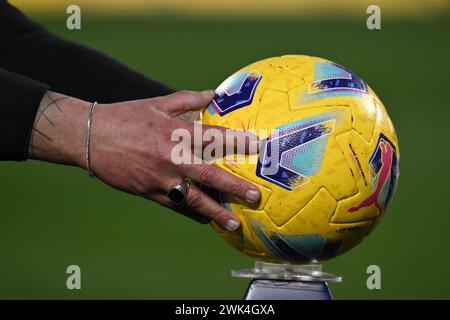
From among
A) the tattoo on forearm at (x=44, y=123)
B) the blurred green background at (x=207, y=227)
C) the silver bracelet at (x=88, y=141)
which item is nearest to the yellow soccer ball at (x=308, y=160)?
the silver bracelet at (x=88, y=141)

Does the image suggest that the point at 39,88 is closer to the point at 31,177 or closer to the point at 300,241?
the point at 300,241

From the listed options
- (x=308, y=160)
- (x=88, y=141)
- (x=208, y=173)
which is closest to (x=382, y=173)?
(x=308, y=160)

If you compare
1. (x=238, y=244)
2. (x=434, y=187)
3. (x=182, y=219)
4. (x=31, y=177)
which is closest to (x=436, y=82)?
(x=434, y=187)

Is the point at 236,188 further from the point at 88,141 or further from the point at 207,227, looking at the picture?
the point at 207,227

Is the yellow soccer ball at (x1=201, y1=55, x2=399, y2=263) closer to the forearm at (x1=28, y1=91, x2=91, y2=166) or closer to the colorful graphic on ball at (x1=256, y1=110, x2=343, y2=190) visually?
the colorful graphic on ball at (x1=256, y1=110, x2=343, y2=190)

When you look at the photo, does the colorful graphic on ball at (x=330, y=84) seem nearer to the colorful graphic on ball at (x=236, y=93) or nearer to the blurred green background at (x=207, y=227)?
the colorful graphic on ball at (x=236, y=93)

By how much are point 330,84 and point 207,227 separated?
3.25 meters

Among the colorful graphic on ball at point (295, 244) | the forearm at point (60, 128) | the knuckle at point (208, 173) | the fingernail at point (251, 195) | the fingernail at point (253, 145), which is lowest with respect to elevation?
the colorful graphic on ball at point (295, 244)

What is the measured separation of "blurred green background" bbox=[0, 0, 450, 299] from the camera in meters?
4.61

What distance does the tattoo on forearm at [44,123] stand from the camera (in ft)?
8.01

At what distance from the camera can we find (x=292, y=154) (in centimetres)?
233

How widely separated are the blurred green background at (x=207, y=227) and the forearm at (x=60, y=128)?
1.97m

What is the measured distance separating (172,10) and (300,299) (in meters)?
7.44

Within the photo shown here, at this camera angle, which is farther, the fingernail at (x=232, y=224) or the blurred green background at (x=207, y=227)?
the blurred green background at (x=207, y=227)
